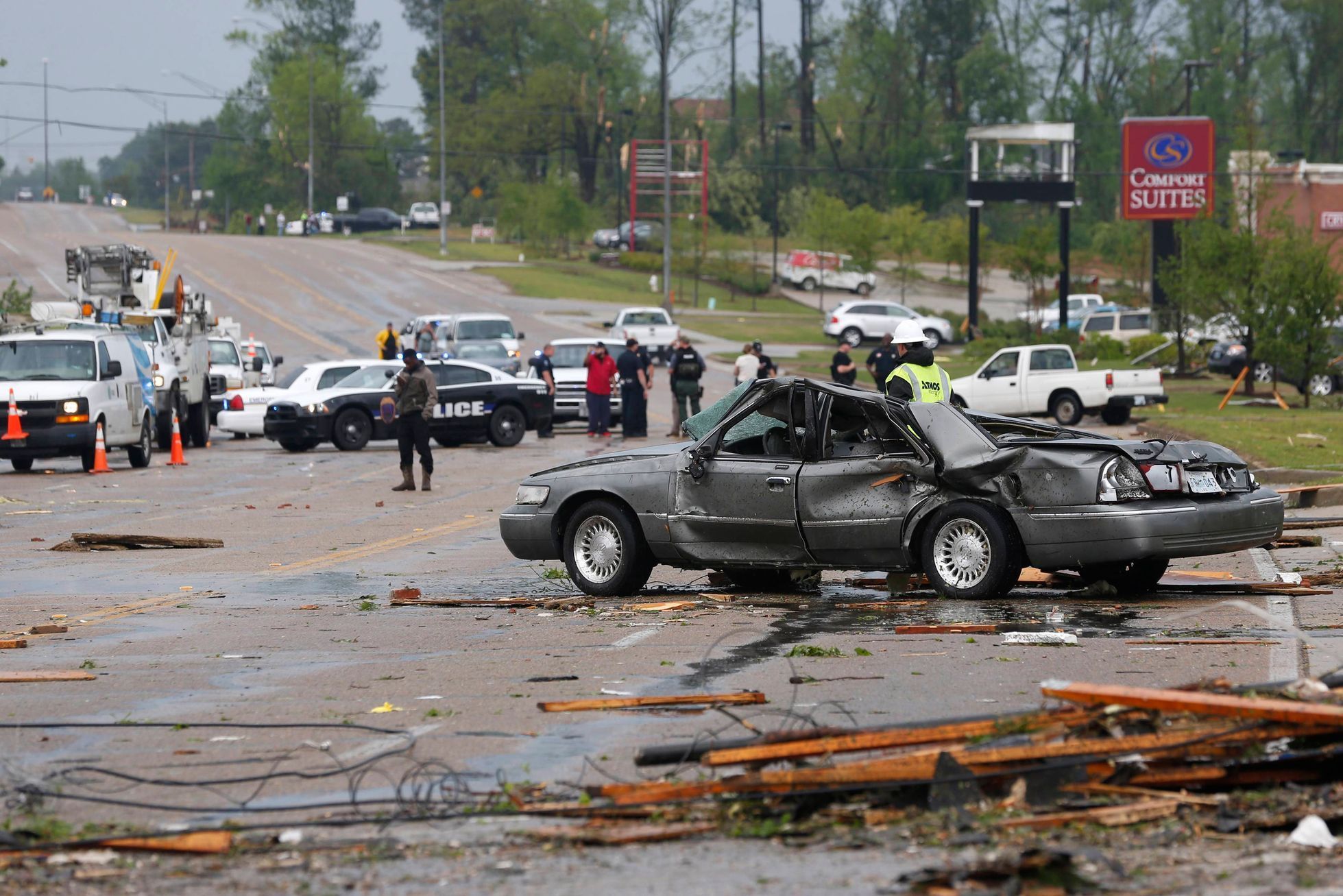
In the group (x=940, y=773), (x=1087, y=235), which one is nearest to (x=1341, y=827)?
(x=940, y=773)

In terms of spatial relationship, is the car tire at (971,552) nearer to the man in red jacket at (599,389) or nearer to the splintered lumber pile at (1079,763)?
the splintered lumber pile at (1079,763)

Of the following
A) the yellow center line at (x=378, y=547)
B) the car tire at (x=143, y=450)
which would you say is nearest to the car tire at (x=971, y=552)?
the yellow center line at (x=378, y=547)

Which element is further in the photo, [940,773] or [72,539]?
[72,539]

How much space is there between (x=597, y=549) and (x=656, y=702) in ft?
15.5

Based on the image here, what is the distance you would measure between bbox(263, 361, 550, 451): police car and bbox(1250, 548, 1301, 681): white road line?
60.6 ft

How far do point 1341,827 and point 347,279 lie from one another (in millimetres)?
76635

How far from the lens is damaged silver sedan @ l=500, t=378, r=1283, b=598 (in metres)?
10.7

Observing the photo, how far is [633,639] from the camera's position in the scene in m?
9.99

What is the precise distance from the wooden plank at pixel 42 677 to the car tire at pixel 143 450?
18660 mm

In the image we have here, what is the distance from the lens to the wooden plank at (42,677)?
8.84 metres

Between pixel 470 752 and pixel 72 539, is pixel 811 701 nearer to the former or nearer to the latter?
pixel 470 752

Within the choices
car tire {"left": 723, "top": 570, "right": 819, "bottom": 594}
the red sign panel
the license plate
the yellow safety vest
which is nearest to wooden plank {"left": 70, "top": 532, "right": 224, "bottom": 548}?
car tire {"left": 723, "top": 570, "right": 819, "bottom": 594}

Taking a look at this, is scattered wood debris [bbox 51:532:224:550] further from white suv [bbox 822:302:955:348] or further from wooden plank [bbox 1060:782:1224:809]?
white suv [bbox 822:302:955:348]

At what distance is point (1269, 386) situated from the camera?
137 feet
